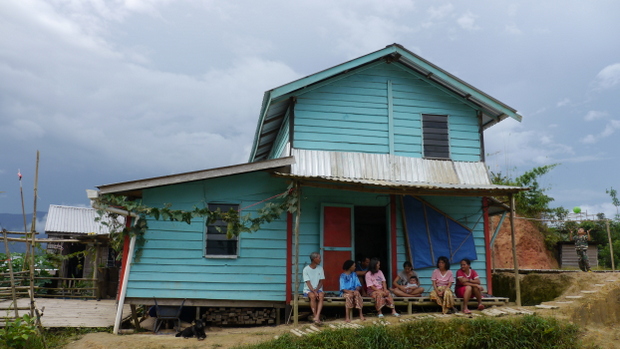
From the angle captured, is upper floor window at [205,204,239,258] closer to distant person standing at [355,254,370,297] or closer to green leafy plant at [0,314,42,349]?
distant person standing at [355,254,370,297]

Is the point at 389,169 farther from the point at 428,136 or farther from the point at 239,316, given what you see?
the point at 239,316

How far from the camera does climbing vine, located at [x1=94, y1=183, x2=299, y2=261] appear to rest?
372 inches

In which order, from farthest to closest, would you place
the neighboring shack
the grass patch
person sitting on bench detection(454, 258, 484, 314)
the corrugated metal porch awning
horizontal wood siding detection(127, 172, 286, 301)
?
the neighboring shack < the corrugated metal porch awning < horizontal wood siding detection(127, 172, 286, 301) < person sitting on bench detection(454, 258, 484, 314) < the grass patch

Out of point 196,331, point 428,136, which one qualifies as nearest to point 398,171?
point 428,136

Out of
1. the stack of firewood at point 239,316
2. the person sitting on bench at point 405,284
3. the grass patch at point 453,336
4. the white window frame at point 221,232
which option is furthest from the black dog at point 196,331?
the person sitting on bench at point 405,284

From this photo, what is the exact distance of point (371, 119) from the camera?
38.1 feet

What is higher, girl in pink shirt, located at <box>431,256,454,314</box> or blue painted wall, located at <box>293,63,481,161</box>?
blue painted wall, located at <box>293,63,481,161</box>

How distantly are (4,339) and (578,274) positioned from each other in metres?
12.4

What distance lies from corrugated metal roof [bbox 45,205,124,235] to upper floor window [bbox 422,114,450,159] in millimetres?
13736

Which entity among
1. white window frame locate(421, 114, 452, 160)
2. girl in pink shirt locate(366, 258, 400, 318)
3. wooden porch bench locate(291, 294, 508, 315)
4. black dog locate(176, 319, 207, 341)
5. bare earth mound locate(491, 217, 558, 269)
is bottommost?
black dog locate(176, 319, 207, 341)

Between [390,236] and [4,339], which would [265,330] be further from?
[4,339]

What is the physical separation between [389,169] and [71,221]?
1514 centimetres

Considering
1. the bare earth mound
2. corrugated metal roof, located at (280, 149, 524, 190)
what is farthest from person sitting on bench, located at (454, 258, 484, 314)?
the bare earth mound

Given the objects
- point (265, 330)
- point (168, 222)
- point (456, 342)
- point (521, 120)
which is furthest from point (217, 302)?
point (521, 120)
